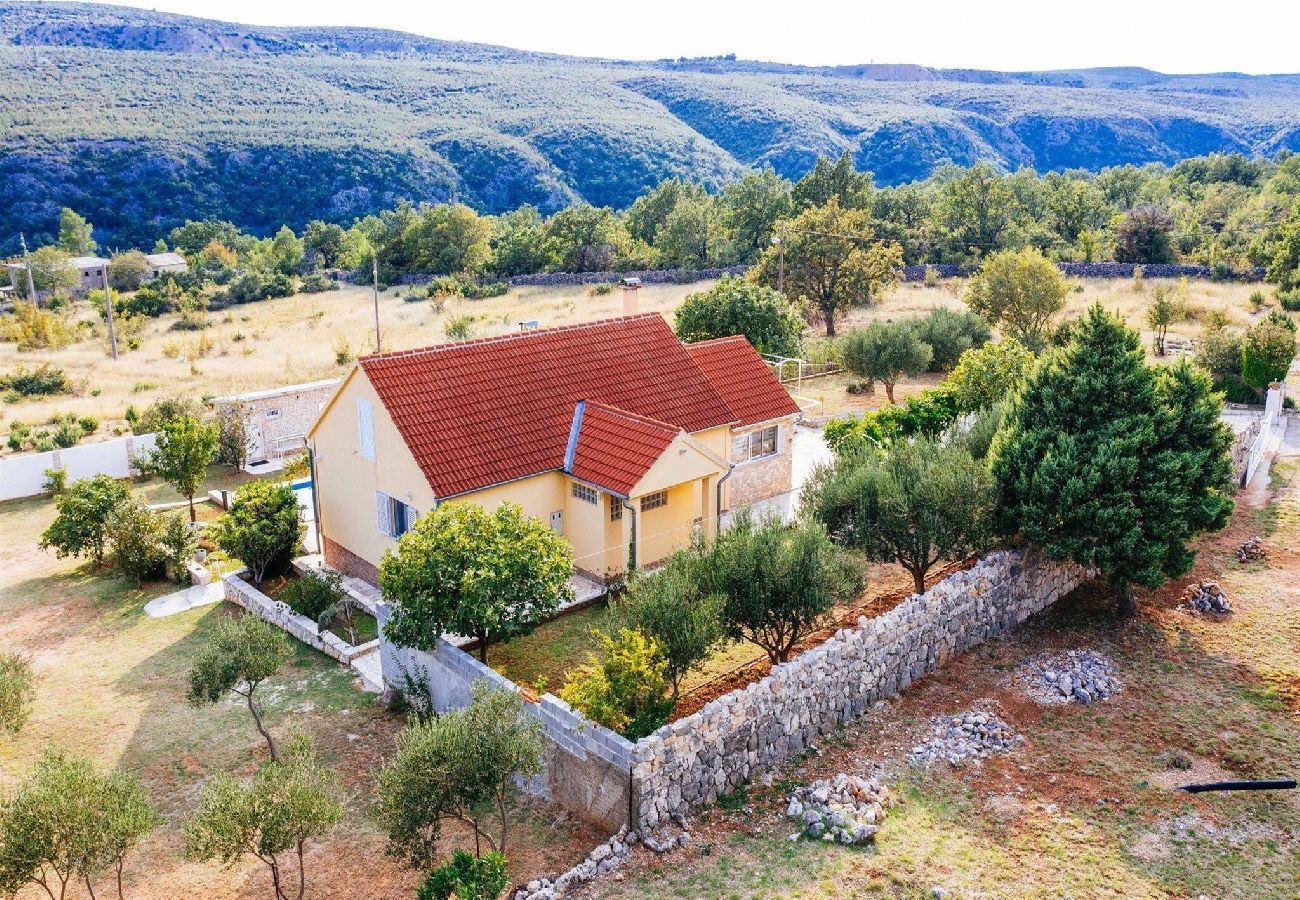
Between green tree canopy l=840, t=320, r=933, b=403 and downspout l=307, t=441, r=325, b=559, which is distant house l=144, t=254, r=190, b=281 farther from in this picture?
downspout l=307, t=441, r=325, b=559

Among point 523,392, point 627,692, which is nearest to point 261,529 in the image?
point 523,392

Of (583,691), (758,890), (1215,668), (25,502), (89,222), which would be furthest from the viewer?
(89,222)

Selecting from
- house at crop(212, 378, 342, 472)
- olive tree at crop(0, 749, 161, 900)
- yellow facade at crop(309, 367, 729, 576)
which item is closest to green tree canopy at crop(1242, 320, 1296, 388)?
yellow facade at crop(309, 367, 729, 576)

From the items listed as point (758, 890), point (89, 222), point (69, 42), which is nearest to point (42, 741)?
point (758, 890)

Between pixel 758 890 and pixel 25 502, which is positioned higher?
pixel 758 890

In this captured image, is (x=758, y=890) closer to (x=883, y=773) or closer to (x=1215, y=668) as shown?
(x=883, y=773)

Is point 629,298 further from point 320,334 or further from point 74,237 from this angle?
point 74,237

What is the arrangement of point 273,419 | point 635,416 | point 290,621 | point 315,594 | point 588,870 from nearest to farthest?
point 588,870, point 290,621, point 315,594, point 635,416, point 273,419
